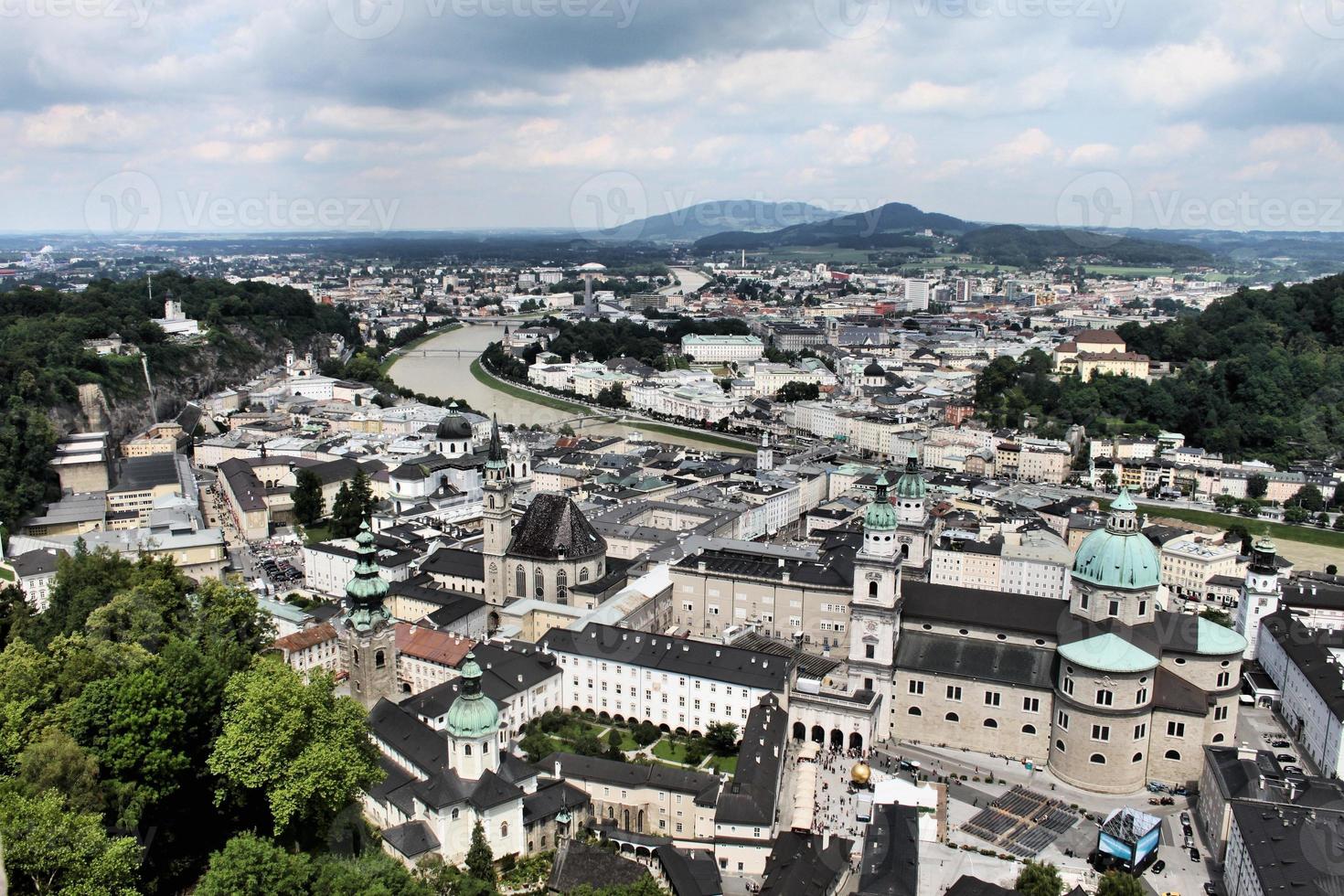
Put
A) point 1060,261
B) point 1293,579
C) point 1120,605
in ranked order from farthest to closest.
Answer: point 1060,261 → point 1293,579 → point 1120,605

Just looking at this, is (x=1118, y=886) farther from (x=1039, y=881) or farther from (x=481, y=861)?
(x=481, y=861)

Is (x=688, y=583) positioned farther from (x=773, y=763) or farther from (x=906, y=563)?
(x=773, y=763)

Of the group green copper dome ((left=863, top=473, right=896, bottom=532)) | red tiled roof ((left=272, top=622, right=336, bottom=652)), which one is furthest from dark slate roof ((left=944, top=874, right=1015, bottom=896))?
red tiled roof ((left=272, top=622, right=336, bottom=652))

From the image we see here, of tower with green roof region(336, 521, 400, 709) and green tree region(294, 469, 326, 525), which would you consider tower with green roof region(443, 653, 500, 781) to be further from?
green tree region(294, 469, 326, 525)

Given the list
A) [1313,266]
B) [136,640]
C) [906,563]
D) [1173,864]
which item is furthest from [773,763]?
[1313,266]

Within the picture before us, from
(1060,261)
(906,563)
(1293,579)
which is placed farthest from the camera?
(1060,261)

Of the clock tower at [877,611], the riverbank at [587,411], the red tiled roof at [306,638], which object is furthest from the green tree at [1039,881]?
the riverbank at [587,411]

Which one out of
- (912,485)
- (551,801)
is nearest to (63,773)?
(551,801)
